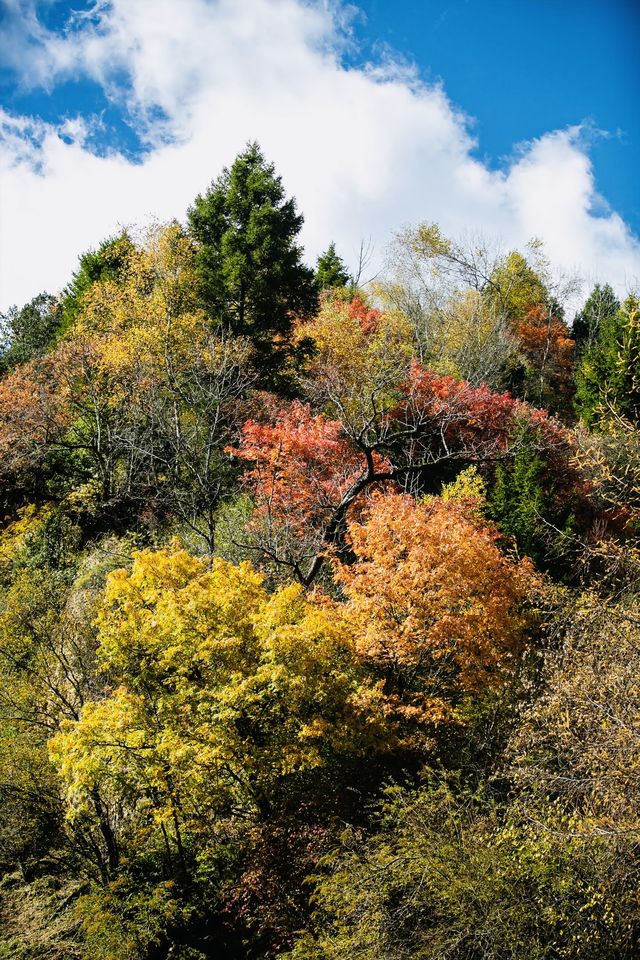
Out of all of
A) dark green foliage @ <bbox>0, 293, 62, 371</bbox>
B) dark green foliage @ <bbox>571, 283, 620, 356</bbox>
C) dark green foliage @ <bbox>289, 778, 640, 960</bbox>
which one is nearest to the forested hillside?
dark green foliage @ <bbox>289, 778, 640, 960</bbox>

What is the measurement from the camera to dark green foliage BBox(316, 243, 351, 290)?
4094 cm

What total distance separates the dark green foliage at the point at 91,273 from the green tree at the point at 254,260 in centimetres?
899

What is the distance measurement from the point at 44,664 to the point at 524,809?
916 centimetres

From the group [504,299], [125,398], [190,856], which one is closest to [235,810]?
[190,856]

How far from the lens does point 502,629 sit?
10.3 m

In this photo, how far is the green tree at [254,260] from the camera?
69.9ft

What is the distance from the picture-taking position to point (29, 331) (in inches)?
1294

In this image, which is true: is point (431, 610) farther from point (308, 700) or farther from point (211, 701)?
point (211, 701)

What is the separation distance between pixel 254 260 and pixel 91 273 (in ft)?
55.2

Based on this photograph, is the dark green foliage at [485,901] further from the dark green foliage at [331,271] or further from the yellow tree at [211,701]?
the dark green foliage at [331,271]

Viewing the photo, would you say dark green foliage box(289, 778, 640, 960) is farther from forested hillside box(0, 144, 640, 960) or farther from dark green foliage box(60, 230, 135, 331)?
dark green foliage box(60, 230, 135, 331)

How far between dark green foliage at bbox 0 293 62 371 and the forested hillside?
10.9 meters

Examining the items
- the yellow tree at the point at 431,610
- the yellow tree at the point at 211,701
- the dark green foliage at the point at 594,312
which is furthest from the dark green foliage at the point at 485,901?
the dark green foliage at the point at 594,312

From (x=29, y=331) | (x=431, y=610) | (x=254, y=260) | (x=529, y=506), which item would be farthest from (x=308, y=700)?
(x=29, y=331)
